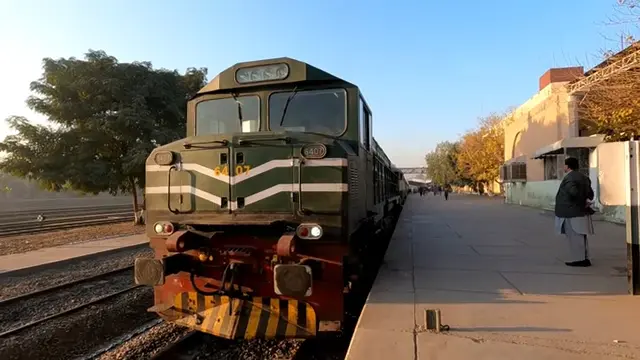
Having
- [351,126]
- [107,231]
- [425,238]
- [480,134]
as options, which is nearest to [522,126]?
[480,134]

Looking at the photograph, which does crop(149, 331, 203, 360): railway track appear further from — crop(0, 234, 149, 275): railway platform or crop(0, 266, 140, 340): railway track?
crop(0, 234, 149, 275): railway platform

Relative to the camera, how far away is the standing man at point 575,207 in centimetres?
717

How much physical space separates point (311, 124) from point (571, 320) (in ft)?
12.1

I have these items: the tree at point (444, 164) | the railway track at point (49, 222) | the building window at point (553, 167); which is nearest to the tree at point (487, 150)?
the tree at point (444, 164)

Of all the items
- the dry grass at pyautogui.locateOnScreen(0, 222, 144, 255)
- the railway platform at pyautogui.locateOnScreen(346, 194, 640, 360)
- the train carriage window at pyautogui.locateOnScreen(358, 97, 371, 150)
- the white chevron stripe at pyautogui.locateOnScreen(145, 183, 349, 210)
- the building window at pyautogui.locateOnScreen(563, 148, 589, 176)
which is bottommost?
the dry grass at pyautogui.locateOnScreen(0, 222, 144, 255)

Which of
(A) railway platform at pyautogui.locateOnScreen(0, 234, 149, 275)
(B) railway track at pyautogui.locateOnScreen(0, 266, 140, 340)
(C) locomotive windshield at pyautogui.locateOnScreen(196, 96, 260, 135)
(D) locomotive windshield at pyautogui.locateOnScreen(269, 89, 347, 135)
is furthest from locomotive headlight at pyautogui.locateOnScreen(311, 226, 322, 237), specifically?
(A) railway platform at pyautogui.locateOnScreen(0, 234, 149, 275)

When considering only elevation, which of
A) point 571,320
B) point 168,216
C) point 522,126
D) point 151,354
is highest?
point 522,126

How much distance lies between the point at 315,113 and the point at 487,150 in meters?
49.2

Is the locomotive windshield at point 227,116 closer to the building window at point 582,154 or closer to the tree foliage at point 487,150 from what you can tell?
the building window at point 582,154

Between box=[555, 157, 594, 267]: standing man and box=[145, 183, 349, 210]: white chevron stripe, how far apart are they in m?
4.73

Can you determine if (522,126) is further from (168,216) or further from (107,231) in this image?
(168,216)

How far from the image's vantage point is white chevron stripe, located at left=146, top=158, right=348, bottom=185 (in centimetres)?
460

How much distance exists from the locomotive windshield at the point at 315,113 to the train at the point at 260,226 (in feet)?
0.06

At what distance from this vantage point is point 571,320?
4605mm
